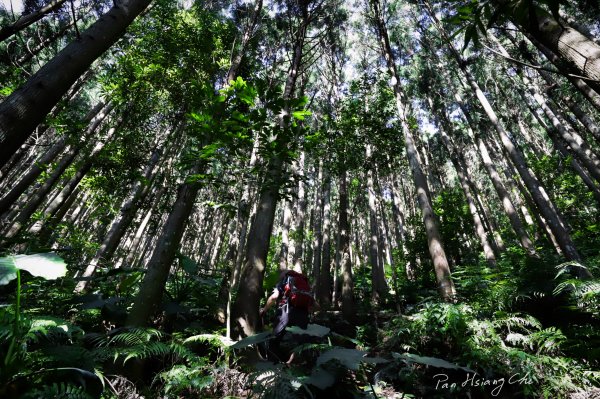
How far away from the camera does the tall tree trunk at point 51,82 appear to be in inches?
85.4

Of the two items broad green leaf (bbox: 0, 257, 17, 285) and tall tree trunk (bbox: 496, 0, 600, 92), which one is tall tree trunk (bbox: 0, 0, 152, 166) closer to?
broad green leaf (bbox: 0, 257, 17, 285)

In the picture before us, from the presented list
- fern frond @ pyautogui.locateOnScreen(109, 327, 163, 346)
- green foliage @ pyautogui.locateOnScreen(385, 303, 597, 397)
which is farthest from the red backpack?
fern frond @ pyautogui.locateOnScreen(109, 327, 163, 346)

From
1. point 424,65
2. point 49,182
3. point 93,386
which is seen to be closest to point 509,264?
point 93,386

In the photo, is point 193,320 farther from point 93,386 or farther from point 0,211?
point 0,211

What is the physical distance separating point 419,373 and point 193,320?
3456mm

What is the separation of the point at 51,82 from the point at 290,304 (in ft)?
12.4

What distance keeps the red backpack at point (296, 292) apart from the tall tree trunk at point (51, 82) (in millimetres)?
3434

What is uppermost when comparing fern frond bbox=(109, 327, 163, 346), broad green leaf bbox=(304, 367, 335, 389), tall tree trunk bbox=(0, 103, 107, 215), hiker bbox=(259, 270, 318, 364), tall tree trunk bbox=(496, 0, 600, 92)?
tall tree trunk bbox=(0, 103, 107, 215)

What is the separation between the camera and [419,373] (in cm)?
397

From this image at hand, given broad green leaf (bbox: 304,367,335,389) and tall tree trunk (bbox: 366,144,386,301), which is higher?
tall tree trunk (bbox: 366,144,386,301)

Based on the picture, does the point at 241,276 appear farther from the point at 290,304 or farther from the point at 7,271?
the point at 7,271

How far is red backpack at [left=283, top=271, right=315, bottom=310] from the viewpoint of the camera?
4352 mm

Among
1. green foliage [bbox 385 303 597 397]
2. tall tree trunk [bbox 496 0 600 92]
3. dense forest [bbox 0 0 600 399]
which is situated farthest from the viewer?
green foliage [bbox 385 303 597 397]

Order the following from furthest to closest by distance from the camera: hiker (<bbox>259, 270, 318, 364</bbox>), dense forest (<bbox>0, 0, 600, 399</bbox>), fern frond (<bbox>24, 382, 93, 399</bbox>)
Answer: hiker (<bbox>259, 270, 318, 364</bbox>) → dense forest (<bbox>0, 0, 600, 399</bbox>) → fern frond (<bbox>24, 382, 93, 399</bbox>)
